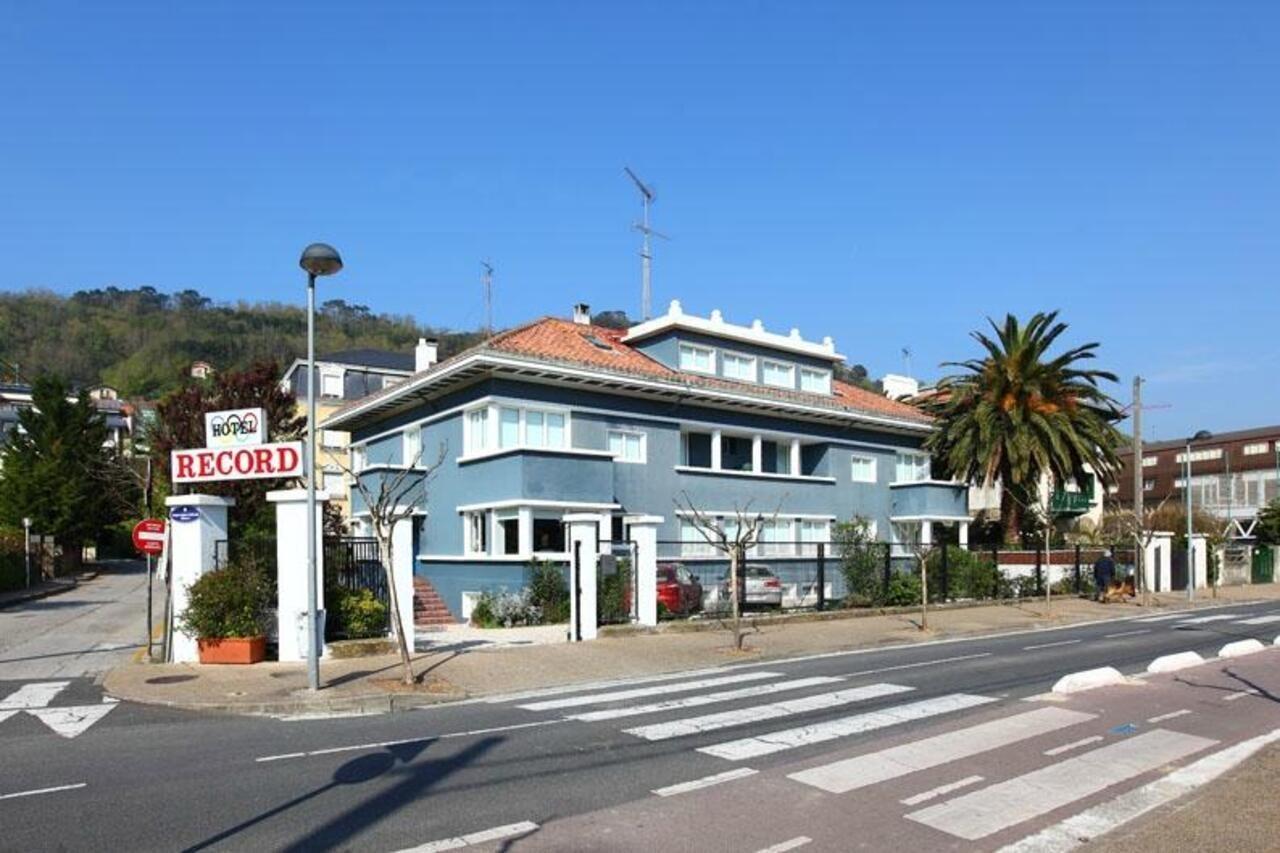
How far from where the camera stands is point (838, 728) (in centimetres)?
1059

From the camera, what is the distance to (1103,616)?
28.5 m

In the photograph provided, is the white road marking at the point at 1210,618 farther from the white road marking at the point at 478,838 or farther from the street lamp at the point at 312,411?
the white road marking at the point at 478,838

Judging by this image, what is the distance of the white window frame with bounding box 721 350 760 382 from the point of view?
32909mm

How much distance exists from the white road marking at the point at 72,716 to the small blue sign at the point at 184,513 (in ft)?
13.7

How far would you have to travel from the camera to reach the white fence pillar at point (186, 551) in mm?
15961

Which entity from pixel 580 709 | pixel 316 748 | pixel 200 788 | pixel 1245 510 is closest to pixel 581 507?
pixel 580 709

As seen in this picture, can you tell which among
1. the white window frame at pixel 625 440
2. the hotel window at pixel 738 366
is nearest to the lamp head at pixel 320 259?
the white window frame at pixel 625 440

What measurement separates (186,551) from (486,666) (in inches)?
209

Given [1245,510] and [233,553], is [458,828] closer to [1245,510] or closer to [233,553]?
[233,553]

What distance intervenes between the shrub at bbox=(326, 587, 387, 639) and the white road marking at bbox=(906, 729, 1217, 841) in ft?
40.6

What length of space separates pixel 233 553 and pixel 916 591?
18.8m

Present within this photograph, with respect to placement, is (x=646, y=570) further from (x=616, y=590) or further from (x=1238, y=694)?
(x=1238, y=694)

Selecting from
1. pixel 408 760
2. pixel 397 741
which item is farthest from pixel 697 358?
pixel 408 760

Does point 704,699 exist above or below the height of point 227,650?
below
